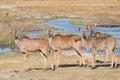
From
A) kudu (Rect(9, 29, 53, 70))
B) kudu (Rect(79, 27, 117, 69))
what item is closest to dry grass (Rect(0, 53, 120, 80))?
kudu (Rect(79, 27, 117, 69))

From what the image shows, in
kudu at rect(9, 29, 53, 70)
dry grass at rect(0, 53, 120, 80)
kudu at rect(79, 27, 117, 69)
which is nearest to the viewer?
dry grass at rect(0, 53, 120, 80)

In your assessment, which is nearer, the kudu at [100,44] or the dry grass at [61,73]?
the dry grass at [61,73]

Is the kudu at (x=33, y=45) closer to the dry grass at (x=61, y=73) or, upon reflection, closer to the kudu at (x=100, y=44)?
the dry grass at (x=61, y=73)

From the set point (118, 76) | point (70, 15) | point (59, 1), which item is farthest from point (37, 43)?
point (59, 1)

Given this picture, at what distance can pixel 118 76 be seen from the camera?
20609mm

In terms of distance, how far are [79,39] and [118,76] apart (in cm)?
359

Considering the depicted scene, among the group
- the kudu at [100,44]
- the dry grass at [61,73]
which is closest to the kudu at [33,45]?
the dry grass at [61,73]

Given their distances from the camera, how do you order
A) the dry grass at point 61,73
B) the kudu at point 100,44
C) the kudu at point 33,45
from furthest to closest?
the kudu at point 100,44 < the kudu at point 33,45 < the dry grass at point 61,73

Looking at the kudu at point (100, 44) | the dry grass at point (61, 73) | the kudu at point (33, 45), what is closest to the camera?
the dry grass at point (61, 73)

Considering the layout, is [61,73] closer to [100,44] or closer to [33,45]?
[33,45]

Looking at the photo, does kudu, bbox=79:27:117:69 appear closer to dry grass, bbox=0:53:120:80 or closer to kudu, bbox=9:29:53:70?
dry grass, bbox=0:53:120:80

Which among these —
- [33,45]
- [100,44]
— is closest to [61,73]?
[33,45]

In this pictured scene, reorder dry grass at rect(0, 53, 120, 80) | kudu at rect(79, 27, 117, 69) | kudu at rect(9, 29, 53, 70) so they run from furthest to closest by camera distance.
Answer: kudu at rect(79, 27, 117, 69) → kudu at rect(9, 29, 53, 70) → dry grass at rect(0, 53, 120, 80)

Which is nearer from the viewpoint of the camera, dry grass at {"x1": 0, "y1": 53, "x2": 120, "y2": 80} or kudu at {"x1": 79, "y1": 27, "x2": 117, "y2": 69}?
dry grass at {"x1": 0, "y1": 53, "x2": 120, "y2": 80}
